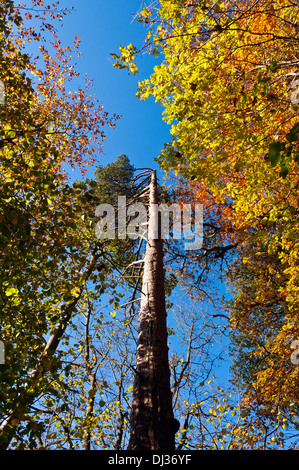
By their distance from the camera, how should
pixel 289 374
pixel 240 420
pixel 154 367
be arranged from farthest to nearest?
pixel 240 420
pixel 289 374
pixel 154 367

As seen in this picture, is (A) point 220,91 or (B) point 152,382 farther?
(A) point 220,91

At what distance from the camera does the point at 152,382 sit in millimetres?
3100

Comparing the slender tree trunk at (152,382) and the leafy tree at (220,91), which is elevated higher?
the leafy tree at (220,91)

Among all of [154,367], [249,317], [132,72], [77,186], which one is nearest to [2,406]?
[154,367]

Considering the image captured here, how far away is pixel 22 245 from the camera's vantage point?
362cm

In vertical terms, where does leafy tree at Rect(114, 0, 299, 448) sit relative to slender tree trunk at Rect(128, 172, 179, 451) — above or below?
above

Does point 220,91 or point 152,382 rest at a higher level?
point 220,91

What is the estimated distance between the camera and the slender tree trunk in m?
2.64

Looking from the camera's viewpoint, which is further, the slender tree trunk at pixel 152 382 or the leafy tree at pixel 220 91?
the leafy tree at pixel 220 91

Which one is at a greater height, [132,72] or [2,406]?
[132,72]

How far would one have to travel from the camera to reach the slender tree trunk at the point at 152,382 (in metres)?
2.64

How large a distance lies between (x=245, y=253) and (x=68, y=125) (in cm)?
783

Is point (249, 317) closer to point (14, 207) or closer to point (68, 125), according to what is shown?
point (14, 207)

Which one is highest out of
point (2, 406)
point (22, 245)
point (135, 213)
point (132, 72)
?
point (135, 213)
